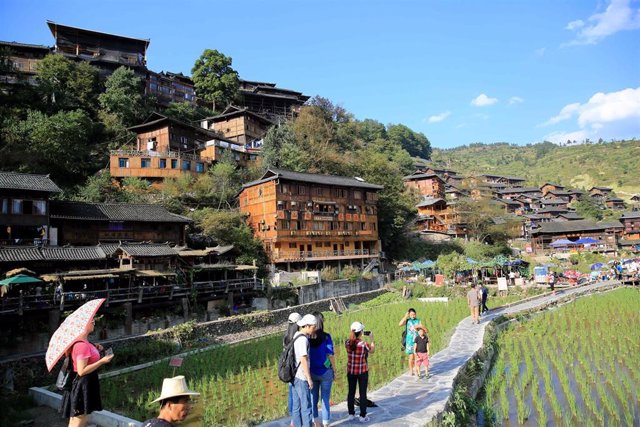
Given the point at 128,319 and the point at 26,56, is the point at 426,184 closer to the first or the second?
the point at 128,319

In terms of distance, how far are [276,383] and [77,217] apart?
21.2 m

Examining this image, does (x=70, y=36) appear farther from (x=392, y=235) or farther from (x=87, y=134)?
(x=392, y=235)

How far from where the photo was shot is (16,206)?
24.8m

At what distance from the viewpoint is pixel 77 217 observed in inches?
1083

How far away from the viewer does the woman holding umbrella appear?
4699 mm

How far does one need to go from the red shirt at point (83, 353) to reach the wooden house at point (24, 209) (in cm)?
2417

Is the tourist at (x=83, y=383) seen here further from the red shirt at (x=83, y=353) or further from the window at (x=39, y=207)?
the window at (x=39, y=207)

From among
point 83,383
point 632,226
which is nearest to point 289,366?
point 83,383

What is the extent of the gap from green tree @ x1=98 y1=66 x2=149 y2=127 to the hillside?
237 feet

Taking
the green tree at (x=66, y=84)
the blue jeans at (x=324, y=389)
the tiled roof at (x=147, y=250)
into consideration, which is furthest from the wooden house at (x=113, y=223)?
the blue jeans at (x=324, y=389)

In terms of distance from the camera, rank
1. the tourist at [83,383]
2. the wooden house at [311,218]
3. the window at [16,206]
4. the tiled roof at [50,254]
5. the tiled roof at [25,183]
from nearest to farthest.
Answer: the tourist at [83,383] → the tiled roof at [50,254] → the tiled roof at [25,183] → the window at [16,206] → the wooden house at [311,218]

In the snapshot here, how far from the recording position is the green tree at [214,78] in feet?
197

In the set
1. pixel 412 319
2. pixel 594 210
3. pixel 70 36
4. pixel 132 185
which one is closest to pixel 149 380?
pixel 412 319

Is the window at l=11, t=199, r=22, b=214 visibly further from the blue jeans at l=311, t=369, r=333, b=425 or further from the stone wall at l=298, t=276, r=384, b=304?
the blue jeans at l=311, t=369, r=333, b=425
